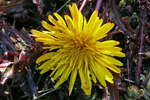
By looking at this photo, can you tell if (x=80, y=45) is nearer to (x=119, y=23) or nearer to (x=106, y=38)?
(x=106, y=38)

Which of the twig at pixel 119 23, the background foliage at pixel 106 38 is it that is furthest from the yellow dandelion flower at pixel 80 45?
the twig at pixel 119 23

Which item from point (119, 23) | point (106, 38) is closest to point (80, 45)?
point (106, 38)

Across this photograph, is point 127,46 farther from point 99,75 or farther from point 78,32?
point 78,32

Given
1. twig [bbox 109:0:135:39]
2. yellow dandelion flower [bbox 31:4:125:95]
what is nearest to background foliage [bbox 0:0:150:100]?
twig [bbox 109:0:135:39]

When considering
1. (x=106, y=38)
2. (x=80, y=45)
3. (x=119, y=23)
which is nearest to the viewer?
(x=80, y=45)

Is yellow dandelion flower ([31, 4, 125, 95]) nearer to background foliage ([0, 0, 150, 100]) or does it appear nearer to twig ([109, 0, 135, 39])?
background foliage ([0, 0, 150, 100])

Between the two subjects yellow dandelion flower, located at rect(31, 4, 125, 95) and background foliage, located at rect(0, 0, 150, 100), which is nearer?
yellow dandelion flower, located at rect(31, 4, 125, 95)

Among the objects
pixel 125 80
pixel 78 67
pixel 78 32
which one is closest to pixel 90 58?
pixel 78 67

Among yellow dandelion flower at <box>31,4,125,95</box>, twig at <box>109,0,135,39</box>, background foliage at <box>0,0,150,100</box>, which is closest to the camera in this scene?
yellow dandelion flower at <box>31,4,125,95</box>
